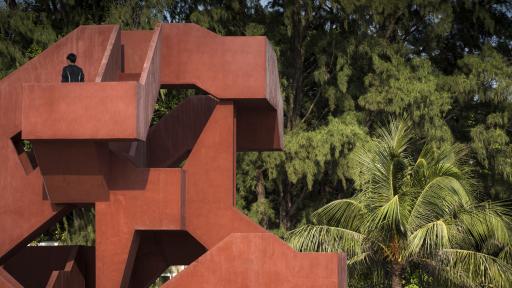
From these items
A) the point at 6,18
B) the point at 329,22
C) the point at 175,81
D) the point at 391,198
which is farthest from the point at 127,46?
the point at 329,22

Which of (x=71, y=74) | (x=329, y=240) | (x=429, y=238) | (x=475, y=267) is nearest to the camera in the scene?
(x=71, y=74)

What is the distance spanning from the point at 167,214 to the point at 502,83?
12814 mm

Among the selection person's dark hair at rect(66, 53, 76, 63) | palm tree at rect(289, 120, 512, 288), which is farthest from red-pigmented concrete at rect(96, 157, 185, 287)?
palm tree at rect(289, 120, 512, 288)

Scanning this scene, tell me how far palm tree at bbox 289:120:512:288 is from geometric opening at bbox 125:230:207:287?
11.0 ft

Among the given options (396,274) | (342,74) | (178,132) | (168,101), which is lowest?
(396,274)

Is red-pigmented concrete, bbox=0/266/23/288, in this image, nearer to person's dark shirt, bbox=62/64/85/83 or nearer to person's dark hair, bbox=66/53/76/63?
person's dark shirt, bbox=62/64/85/83

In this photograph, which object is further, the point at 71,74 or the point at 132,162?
the point at 132,162

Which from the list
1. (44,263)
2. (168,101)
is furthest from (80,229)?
(44,263)

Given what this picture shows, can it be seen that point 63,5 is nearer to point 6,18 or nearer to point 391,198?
point 6,18

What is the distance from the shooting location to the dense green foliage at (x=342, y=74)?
23.1 metres

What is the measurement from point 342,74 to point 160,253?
1077cm

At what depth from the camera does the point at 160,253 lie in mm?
13953

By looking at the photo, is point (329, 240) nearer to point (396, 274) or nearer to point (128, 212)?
point (396, 274)

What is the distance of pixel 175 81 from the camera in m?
12.8
